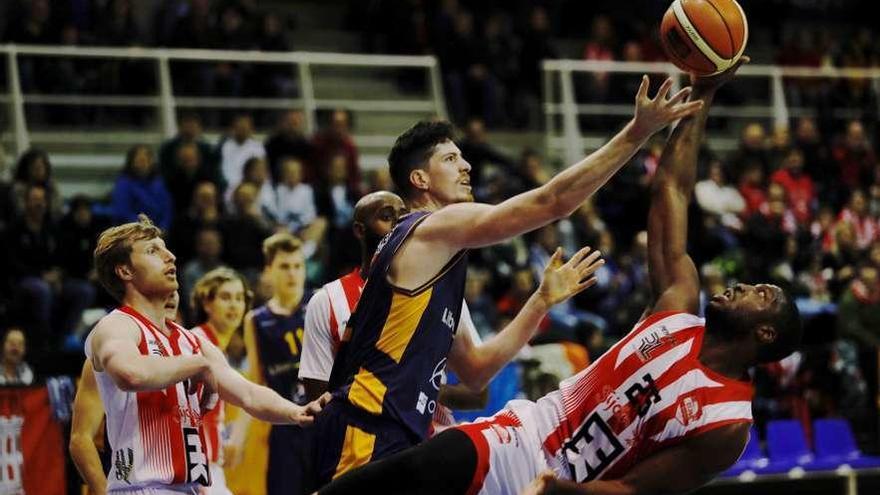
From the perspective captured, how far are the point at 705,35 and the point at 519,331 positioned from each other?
1.47 metres

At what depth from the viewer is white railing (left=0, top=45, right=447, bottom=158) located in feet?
47.0

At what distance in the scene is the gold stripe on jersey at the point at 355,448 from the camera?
5.48 m

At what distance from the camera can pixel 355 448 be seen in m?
5.49

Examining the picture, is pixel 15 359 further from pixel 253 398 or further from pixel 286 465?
pixel 253 398

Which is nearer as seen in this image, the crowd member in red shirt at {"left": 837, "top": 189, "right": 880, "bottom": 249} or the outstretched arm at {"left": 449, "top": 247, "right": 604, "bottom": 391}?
the outstretched arm at {"left": 449, "top": 247, "right": 604, "bottom": 391}

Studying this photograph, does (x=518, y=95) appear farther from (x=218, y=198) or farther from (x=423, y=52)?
(x=218, y=198)

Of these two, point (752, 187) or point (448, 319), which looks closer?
point (448, 319)

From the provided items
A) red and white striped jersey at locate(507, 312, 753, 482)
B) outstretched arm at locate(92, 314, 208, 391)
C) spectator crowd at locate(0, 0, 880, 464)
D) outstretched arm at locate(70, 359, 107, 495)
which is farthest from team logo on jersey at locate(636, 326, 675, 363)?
spectator crowd at locate(0, 0, 880, 464)

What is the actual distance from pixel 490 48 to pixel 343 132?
3.44m

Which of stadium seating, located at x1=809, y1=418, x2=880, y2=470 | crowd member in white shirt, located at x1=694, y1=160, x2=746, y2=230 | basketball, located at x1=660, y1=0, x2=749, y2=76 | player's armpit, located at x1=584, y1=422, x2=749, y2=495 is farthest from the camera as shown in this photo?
crowd member in white shirt, located at x1=694, y1=160, x2=746, y2=230

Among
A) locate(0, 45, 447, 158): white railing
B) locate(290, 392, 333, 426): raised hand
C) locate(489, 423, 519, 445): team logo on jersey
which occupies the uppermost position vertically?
locate(0, 45, 447, 158): white railing

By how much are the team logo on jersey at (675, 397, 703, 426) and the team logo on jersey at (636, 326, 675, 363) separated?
0.75 feet

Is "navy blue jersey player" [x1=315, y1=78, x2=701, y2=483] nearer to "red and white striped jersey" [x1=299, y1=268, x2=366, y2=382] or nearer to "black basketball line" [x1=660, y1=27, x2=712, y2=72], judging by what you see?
"black basketball line" [x1=660, y1=27, x2=712, y2=72]

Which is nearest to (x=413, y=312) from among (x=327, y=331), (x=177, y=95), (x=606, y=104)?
(x=327, y=331)
